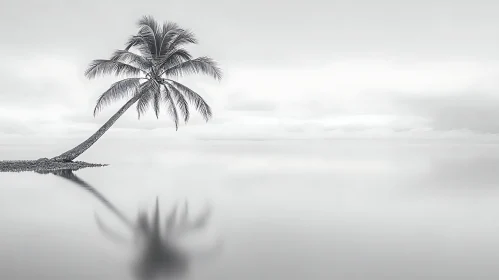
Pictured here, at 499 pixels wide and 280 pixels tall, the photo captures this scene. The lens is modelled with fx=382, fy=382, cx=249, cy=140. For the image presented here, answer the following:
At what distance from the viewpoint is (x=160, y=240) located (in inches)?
287

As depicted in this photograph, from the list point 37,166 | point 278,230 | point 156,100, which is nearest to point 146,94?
point 156,100

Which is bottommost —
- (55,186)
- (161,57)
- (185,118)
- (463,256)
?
(463,256)

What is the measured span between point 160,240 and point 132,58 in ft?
56.5

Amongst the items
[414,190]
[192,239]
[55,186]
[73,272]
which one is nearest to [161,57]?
[55,186]

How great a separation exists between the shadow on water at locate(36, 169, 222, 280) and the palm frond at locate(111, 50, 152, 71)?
518 inches

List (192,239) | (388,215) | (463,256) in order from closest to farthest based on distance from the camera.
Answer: (463,256), (192,239), (388,215)

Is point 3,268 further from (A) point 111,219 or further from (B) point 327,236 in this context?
Answer: (B) point 327,236

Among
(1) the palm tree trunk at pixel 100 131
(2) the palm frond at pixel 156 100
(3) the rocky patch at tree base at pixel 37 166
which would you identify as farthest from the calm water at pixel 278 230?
(2) the palm frond at pixel 156 100

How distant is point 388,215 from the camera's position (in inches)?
401

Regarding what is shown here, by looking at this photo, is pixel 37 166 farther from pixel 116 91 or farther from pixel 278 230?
pixel 278 230

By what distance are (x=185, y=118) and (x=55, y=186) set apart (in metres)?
10.2

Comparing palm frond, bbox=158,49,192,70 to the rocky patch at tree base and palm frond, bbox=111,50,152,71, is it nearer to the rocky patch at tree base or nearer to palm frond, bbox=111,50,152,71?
palm frond, bbox=111,50,152,71

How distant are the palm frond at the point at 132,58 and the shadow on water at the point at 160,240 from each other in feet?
43.1

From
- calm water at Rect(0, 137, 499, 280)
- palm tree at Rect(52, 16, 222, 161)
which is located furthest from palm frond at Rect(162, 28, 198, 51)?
calm water at Rect(0, 137, 499, 280)
